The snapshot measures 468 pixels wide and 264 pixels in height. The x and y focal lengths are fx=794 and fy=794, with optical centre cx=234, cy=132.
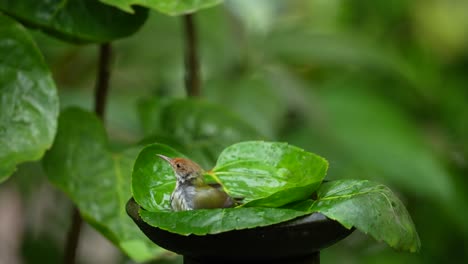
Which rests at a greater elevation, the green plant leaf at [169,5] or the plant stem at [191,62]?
the green plant leaf at [169,5]

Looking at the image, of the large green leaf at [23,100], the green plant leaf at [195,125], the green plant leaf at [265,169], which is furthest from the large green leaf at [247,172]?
the green plant leaf at [195,125]

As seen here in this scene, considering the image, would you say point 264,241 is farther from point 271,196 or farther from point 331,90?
point 331,90

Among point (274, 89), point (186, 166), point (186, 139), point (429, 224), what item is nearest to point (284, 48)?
point (274, 89)

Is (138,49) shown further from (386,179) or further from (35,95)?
(35,95)

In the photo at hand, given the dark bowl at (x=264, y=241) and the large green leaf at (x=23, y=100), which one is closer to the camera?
the dark bowl at (x=264, y=241)

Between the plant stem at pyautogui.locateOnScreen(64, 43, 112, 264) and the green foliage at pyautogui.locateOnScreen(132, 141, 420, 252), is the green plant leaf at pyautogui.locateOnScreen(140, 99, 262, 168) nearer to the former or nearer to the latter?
the plant stem at pyautogui.locateOnScreen(64, 43, 112, 264)

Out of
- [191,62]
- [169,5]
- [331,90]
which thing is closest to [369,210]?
[169,5]

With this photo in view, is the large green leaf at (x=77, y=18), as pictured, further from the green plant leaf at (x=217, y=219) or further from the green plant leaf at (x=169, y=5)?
the green plant leaf at (x=217, y=219)
